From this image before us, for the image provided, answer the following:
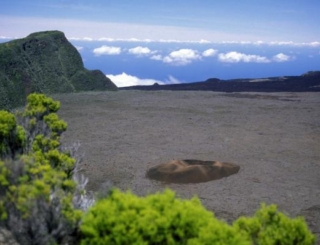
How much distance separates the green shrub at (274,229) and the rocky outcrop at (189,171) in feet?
28.8

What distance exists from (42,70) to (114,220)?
183ft

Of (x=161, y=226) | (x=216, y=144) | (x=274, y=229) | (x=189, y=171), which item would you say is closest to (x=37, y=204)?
(x=161, y=226)

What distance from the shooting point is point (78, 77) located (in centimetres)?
6225

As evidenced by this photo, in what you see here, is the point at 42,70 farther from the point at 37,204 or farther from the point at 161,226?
the point at 161,226

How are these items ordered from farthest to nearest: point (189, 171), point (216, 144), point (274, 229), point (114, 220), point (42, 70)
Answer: point (42, 70) < point (216, 144) < point (189, 171) < point (274, 229) < point (114, 220)

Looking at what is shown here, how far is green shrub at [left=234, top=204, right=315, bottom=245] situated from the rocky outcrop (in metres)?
8.77

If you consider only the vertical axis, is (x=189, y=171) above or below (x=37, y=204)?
below

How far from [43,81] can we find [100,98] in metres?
15.0

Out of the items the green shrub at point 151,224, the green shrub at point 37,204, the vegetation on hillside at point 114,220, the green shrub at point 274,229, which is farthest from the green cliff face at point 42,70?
Result: the green shrub at point 274,229

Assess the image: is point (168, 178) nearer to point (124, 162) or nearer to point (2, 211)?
point (124, 162)

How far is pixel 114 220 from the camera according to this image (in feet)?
21.3

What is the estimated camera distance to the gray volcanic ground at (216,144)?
15.1 m

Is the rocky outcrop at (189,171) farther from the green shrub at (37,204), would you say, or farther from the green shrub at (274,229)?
the green shrub at (274,229)

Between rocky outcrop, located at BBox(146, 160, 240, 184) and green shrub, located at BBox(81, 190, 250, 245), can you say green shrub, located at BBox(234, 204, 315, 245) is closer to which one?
green shrub, located at BBox(81, 190, 250, 245)
